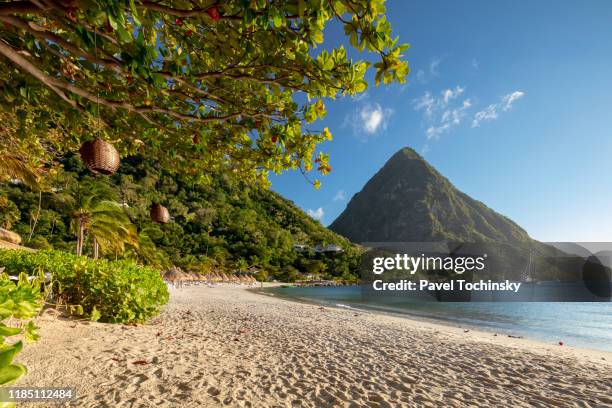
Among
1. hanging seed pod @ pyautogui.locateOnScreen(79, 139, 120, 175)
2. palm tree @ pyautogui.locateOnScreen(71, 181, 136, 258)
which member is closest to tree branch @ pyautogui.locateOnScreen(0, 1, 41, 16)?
hanging seed pod @ pyautogui.locateOnScreen(79, 139, 120, 175)

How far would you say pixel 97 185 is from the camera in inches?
722

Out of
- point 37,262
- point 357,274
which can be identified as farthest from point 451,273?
point 37,262

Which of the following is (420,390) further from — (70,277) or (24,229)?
(24,229)

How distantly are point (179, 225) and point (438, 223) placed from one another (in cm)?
12076

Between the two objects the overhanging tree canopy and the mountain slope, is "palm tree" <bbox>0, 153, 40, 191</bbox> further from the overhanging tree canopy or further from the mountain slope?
the mountain slope

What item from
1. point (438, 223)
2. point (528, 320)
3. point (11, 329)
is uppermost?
point (438, 223)

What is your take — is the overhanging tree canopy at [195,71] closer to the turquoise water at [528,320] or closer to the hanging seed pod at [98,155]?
the hanging seed pod at [98,155]

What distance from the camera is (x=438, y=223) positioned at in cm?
14500

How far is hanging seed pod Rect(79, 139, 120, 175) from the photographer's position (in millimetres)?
2988

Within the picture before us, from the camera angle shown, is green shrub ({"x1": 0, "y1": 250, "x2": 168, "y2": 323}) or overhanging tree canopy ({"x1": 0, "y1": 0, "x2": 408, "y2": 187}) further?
green shrub ({"x1": 0, "y1": 250, "x2": 168, "y2": 323})

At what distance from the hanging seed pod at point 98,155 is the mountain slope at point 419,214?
145 m

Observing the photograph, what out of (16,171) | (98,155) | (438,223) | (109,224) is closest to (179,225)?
(109,224)

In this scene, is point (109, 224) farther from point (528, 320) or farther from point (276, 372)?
point (528, 320)

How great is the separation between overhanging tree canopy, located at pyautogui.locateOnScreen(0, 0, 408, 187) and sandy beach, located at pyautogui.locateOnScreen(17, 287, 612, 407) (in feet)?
8.85
